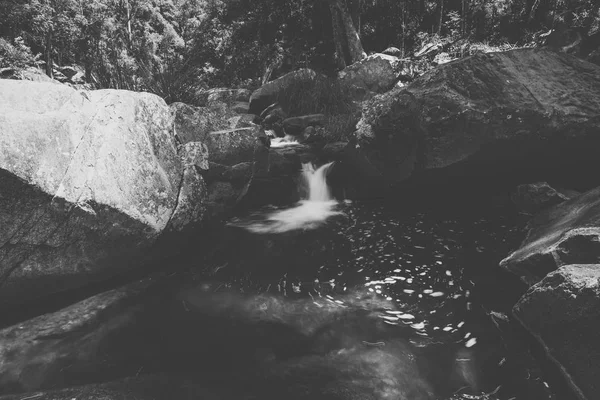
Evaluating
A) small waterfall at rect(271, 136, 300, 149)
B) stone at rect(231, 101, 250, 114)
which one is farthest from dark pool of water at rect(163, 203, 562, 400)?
stone at rect(231, 101, 250, 114)

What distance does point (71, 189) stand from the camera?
11.0ft

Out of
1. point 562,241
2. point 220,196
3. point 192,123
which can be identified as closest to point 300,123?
point 192,123

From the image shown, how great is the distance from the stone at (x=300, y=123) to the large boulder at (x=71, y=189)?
6143 mm

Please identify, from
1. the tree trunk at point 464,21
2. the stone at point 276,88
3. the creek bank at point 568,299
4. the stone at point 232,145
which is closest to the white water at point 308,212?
the stone at point 232,145

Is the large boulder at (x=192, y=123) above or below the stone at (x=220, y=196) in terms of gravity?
above

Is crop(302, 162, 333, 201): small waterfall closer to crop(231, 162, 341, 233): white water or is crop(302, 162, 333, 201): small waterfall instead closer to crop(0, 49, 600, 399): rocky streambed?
crop(231, 162, 341, 233): white water

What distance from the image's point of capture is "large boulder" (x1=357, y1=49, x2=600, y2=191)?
503 centimetres

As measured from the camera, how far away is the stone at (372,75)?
38.2ft

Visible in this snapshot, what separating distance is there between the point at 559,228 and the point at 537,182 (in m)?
2.21

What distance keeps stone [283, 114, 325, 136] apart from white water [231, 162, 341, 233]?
2.77 metres

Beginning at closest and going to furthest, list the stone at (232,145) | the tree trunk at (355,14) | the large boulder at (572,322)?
the large boulder at (572,322), the stone at (232,145), the tree trunk at (355,14)

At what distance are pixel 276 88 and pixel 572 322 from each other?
1109cm

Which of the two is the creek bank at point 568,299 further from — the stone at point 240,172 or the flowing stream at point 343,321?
the stone at point 240,172

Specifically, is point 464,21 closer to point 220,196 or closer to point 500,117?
point 500,117
